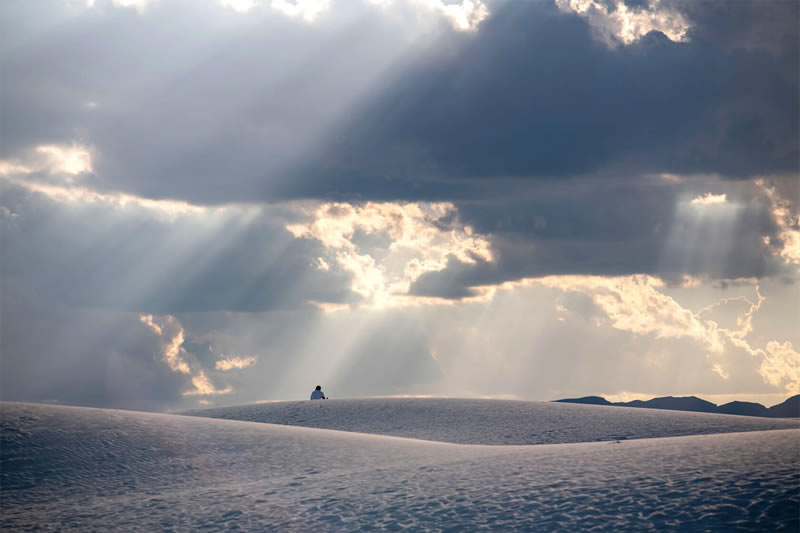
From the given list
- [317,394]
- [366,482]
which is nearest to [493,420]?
[317,394]

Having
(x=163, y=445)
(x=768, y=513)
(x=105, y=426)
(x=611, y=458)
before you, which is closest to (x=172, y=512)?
(x=163, y=445)

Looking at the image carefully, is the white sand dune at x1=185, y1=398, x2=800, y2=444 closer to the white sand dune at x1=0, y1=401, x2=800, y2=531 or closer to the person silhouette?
the person silhouette

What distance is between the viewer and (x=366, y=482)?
2633 cm

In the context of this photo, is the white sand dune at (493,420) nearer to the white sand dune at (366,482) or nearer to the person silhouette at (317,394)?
the person silhouette at (317,394)

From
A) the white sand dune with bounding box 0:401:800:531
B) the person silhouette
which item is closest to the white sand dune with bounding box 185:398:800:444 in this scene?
the person silhouette

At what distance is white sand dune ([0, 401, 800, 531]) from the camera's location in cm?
2130

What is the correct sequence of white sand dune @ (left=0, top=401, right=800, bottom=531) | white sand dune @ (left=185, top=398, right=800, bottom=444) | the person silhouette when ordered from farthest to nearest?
the person silhouette → white sand dune @ (left=185, top=398, right=800, bottom=444) → white sand dune @ (left=0, top=401, right=800, bottom=531)

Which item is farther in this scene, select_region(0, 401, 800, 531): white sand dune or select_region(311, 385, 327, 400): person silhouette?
select_region(311, 385, 327, 400): person silhouette

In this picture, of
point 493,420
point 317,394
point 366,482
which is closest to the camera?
point 366,482

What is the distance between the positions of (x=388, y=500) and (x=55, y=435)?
1557cm

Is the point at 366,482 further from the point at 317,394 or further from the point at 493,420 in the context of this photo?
the point at 317,394

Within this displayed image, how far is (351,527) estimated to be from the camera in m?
22.0

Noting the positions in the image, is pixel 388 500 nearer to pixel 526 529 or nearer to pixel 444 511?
pixel 444 511

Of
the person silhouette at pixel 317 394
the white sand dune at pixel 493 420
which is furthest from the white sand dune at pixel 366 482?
the person silhouette at pixel 317 394
